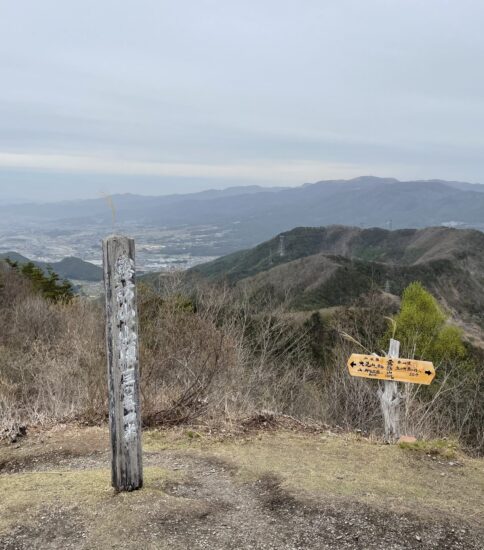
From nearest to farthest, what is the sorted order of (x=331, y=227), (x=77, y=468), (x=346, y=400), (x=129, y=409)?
(x=129, y=409), (x=77, y=468), (x=346, y=400), (x=331, y=227)

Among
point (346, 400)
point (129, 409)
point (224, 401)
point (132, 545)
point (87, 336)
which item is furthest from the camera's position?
point (87, 336)

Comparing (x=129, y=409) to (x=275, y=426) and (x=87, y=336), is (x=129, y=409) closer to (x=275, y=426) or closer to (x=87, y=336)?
(x=275, y=426)

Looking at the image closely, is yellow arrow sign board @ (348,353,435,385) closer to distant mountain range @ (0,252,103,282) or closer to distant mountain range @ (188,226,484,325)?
distant mountain range @ (188,226,484,325)

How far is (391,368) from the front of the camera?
6.05 m

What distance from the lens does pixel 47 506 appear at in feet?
14.2

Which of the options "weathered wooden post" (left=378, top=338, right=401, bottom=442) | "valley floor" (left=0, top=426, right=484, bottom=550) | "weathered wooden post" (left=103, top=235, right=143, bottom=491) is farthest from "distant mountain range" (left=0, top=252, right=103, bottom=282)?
"weathered wooden post" (left=103, top=235, right=143, bottom=491)

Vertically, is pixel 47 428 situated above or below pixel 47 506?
below

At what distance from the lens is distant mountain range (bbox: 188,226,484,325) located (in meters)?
79.9

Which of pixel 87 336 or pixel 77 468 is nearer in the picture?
pixel 77 468

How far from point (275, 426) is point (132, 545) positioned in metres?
3.28

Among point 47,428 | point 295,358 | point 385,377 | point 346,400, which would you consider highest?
point 385,377

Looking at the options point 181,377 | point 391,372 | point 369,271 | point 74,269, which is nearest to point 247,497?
point 391,372

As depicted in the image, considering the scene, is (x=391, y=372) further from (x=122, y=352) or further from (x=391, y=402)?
(x=122, y=352)

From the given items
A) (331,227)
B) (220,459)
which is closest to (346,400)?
(220,459)
